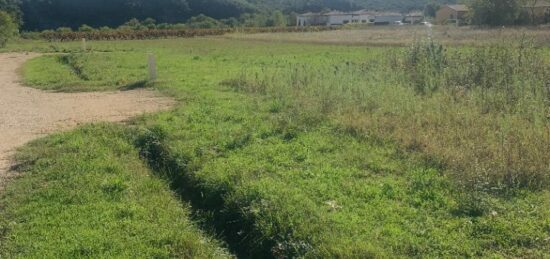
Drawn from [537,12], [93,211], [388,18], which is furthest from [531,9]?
[388,18]

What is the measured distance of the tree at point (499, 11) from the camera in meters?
50.5

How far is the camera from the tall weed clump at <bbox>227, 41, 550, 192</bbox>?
6.50 m

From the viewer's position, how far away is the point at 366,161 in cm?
711

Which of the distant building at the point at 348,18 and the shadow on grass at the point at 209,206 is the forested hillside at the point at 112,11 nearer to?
the distant building at the point at 348,18

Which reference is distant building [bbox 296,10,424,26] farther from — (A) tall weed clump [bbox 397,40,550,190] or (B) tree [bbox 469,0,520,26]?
(A) tall weed clump [bbox 397,40,550,190]

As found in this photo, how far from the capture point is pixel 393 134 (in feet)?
26.9

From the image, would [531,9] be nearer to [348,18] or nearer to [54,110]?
[54,110]

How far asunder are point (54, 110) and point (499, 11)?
48952 millimetres

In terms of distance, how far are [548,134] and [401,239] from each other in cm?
387

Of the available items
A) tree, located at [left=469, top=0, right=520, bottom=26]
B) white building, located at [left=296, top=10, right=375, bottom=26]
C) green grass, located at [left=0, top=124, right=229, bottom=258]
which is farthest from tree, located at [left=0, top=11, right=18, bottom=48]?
white building, located at [left=296, top=10, right=375, bottom=26]

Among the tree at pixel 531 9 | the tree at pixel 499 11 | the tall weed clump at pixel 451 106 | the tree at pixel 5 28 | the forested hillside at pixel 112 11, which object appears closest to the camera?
the tall weed clump at pixel 451 106

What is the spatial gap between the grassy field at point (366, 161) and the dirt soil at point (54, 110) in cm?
81

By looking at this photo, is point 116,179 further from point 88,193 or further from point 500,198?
point 500,198

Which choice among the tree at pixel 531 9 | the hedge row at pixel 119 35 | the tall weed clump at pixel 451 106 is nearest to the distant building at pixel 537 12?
the tree at pixel 531 9
